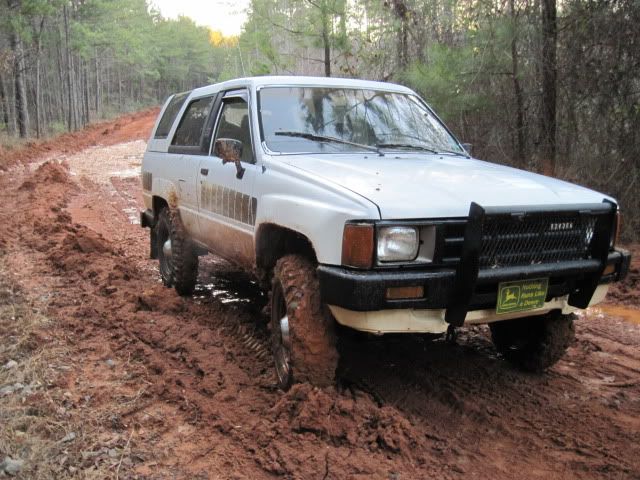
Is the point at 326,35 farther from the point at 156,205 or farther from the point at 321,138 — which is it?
the point at 321,138

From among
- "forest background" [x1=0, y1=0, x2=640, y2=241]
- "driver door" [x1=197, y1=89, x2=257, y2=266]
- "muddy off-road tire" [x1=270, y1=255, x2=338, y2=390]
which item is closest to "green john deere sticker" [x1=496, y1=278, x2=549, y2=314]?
"muddy off-road tire" [x1=270, y1=255, x2=338, y2=390]

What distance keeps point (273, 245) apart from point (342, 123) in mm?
1138

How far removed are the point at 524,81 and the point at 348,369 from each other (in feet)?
23.6

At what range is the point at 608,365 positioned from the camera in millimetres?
4445

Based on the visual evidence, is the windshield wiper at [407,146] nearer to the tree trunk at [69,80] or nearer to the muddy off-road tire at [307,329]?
the muddy off-road tire at [307,329]

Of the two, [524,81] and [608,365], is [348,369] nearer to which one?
[608,365]

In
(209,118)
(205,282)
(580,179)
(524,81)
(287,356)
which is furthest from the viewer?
(524,81)

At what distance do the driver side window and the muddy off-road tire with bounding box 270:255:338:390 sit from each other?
116 centimetres

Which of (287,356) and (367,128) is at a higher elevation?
(367,128)

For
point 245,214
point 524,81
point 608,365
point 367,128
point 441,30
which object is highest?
point 441,30

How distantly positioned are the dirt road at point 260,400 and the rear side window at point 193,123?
57.9 inches

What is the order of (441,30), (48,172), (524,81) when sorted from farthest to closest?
(48,172)
(441,30)
(524,81)

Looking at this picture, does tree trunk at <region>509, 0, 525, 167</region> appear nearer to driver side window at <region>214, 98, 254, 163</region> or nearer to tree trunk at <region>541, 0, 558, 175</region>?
tree trunk at <region>541, 0, 558, 175</region>

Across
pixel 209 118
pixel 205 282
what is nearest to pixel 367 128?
pixel 209 118
